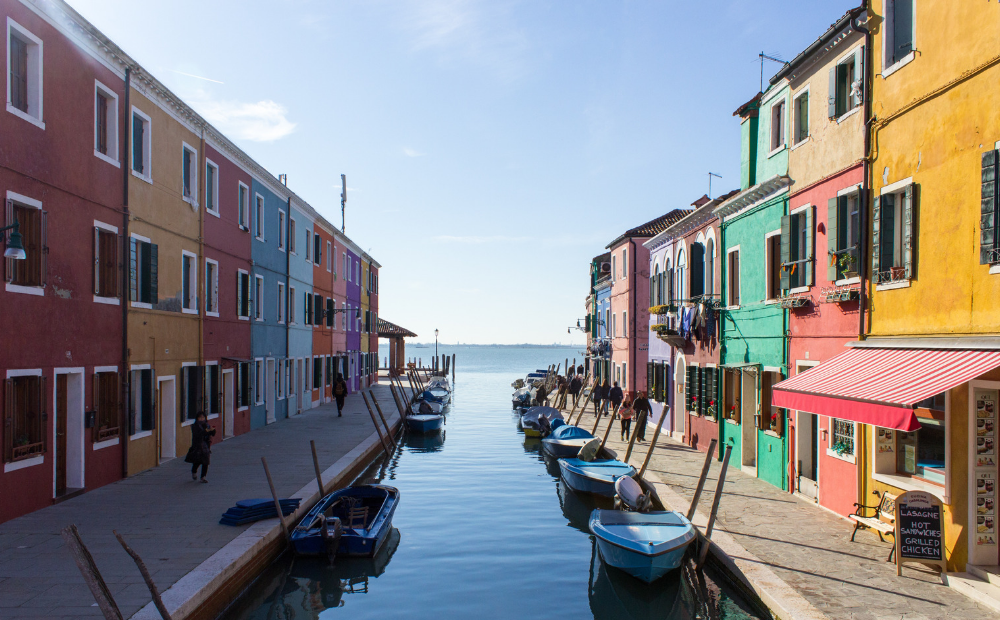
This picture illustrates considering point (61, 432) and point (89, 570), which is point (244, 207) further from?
point (89, 570)

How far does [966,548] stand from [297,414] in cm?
2555

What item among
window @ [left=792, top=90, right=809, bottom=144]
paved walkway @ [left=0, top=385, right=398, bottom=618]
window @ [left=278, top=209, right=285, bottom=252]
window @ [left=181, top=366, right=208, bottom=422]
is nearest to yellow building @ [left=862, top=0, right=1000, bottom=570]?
window @ [left=792, top=90, right=809, bottom=144]

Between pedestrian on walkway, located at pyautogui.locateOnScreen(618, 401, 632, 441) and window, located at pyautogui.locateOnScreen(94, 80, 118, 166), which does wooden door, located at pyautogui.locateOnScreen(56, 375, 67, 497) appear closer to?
window, located at pyautogui.locateOnScreen(94, 80, 118, 166)

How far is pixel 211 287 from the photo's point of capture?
20.9 meters

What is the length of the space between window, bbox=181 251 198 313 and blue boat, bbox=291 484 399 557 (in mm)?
7987

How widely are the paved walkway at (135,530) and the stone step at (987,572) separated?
32.0 ft

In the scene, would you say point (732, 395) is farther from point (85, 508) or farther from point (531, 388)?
point (531, 388)

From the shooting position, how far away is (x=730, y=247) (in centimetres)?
1816

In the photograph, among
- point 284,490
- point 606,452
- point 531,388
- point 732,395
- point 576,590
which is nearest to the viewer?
point 576,590

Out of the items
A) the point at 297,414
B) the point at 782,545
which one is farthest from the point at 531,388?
the point at 782,545

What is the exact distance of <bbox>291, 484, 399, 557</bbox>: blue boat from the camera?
11875 millimetres

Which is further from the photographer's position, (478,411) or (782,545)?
(478,411)

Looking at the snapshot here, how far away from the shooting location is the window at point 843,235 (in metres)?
12.1

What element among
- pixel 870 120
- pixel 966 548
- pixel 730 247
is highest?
pixel 870 120
